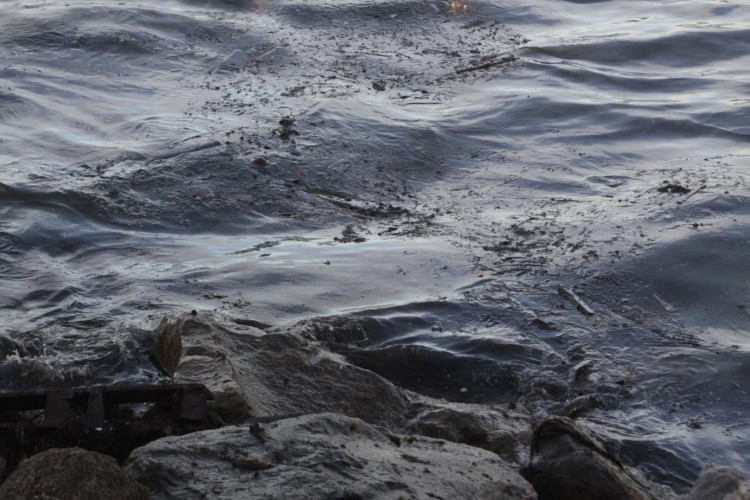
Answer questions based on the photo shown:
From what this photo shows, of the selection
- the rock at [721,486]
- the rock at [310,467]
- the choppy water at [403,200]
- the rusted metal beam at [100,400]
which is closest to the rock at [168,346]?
the choppy water at [403,200]

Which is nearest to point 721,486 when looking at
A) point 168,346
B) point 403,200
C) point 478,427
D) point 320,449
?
point 478,427

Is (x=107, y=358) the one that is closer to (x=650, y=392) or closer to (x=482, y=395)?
(x=482, y=395)

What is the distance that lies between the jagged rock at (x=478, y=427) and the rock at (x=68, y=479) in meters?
1.83

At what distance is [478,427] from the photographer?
4.51 metres

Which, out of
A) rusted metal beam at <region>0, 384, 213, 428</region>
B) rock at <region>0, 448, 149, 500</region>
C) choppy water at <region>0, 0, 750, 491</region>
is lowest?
choppy water at <region>0, 0, 750, 491</region>

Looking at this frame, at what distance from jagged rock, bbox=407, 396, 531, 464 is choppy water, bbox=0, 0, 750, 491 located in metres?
0.38

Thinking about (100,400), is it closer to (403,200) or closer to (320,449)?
(320,449)

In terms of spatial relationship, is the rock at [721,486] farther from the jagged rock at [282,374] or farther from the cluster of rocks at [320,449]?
the jagged rock at [282,374]

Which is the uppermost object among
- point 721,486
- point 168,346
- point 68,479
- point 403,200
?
point 68,479

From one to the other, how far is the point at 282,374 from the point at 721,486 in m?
1.98

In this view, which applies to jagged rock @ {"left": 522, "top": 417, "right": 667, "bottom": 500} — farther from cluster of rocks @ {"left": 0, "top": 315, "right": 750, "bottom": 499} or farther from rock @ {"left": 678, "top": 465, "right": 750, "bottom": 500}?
rock @ {"left": 678, "top": 465, "right": 750, "bottom": 500}

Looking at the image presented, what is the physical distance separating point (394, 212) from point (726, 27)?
7.16 meters

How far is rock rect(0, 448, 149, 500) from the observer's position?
110 inches

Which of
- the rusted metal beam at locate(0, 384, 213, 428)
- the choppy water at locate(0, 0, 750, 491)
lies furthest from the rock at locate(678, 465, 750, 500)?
the rusted metal beam at locate(0, 384, 213, 428)
